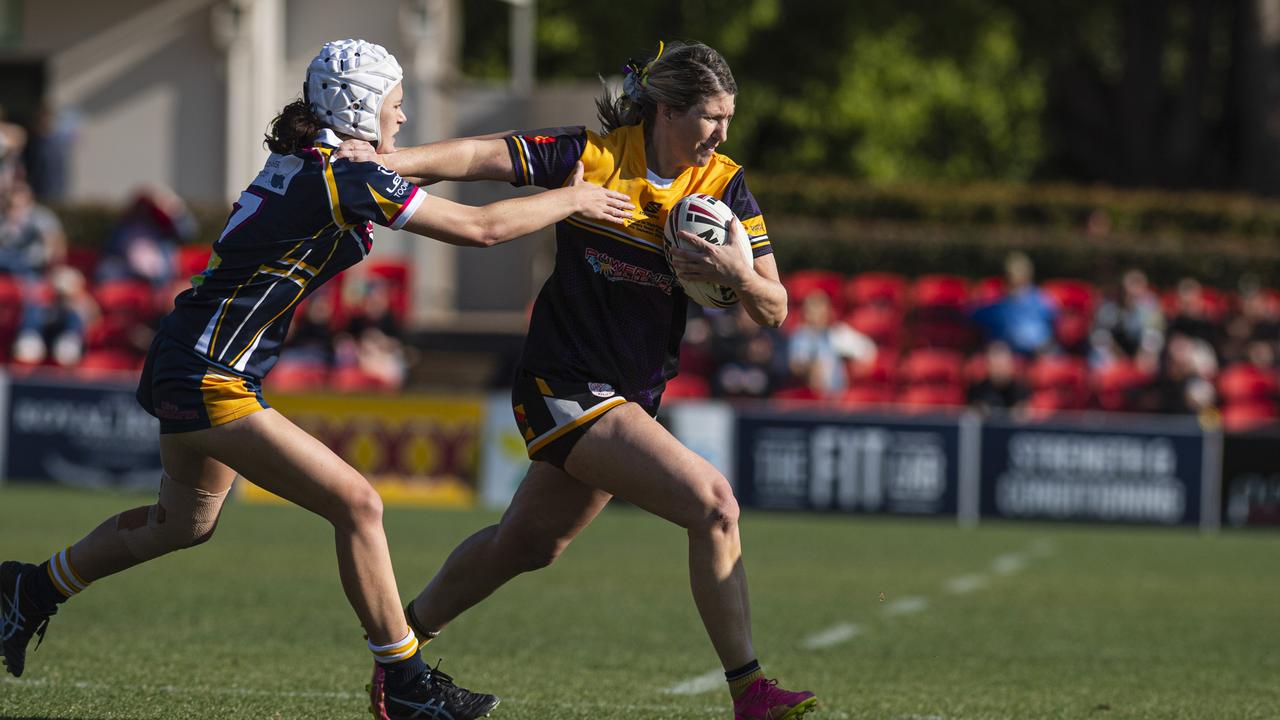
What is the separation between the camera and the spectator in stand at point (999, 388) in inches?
651

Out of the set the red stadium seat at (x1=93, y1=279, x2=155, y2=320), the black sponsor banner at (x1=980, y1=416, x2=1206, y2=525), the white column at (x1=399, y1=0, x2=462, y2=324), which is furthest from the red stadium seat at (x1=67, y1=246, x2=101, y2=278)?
the black sponsor banner at (x1=980, y1=416, x2=1206, y2=525)

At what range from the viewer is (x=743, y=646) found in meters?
5.02

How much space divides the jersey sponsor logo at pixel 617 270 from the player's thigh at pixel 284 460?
98cm

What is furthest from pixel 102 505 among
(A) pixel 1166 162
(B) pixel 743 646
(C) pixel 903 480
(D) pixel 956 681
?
(A) pixel 1166 162

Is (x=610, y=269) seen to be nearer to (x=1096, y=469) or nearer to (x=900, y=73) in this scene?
(x=1096, y=469)

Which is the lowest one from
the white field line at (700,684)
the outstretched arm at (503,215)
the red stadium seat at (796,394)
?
the white field line at (700,684)

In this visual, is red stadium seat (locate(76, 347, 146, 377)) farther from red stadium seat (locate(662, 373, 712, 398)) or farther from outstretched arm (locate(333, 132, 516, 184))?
outstretched arm (locate(333, 132, 516, 184))

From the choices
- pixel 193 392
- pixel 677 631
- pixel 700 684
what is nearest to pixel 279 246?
pixel 193 392

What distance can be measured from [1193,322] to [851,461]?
4938mm

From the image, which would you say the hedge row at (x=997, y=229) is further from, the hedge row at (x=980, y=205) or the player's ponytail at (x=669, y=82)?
the player's ponytail at (x=669, y=82)

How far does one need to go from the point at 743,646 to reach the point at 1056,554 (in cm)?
804

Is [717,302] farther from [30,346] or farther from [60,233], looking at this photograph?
[60,233]

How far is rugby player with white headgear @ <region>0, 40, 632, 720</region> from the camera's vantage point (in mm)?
4812

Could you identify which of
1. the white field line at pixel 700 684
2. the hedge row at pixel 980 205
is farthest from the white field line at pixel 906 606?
the hedge row at pixel 980 205
